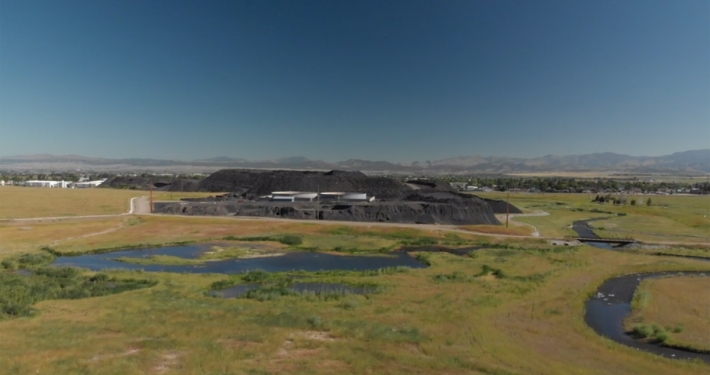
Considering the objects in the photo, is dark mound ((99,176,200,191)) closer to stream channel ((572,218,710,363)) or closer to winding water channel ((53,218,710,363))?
winding water channel ((53,218,710,363))

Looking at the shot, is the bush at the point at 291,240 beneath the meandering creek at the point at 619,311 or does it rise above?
above

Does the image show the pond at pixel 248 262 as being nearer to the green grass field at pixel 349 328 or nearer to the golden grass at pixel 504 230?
the green grass field at pixel 349 328

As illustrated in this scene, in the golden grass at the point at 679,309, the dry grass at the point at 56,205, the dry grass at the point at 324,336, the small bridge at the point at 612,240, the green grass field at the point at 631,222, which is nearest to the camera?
the dry grass at the point at 324,336

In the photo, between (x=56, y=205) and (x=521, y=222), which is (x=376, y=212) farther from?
(x=56, y=205)

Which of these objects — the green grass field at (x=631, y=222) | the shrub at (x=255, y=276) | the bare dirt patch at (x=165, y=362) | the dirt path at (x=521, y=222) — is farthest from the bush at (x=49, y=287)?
the green grass field at (x=631, y=222)

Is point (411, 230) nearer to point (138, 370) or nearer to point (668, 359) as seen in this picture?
point (668, 359)

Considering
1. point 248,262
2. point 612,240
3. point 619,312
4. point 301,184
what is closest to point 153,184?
point 301,184

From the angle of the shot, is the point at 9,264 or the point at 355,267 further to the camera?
the point at 355,267
